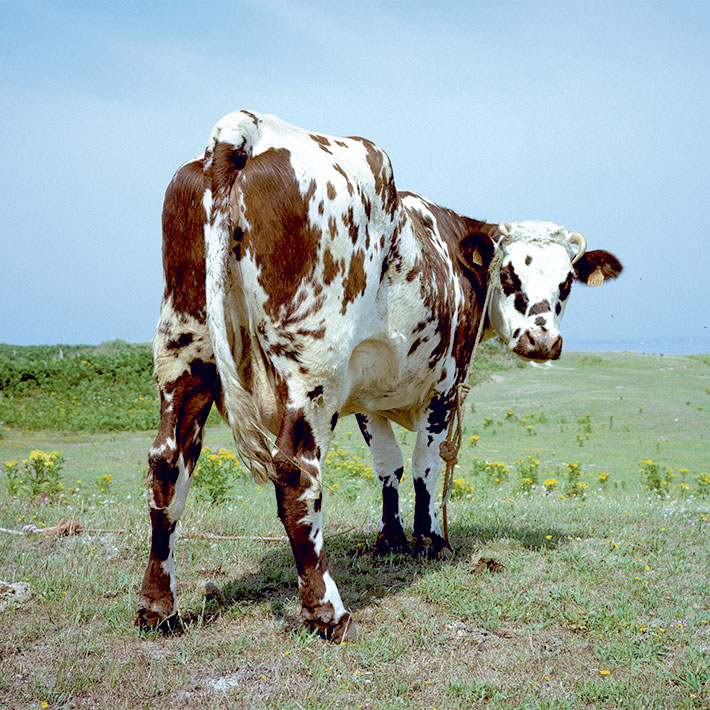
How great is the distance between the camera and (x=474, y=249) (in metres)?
5.36

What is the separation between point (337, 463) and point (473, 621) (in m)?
6.15

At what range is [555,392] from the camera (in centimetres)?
1973

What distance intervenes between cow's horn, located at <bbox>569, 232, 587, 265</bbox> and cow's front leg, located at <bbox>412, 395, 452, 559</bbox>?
4.76ft

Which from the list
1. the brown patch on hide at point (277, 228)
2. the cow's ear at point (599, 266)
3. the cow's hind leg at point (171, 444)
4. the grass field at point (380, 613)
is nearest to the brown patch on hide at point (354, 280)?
the brown patch on hide at point (277, 228)

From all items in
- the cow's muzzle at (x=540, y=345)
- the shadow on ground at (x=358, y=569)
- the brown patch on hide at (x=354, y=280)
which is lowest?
the shadow on ground at (x=358, y=569)

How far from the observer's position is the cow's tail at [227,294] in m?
3.66

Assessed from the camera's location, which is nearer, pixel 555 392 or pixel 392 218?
pixel 392 218

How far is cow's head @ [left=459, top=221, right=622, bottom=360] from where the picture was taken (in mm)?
5223

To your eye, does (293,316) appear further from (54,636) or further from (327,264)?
(54,636)

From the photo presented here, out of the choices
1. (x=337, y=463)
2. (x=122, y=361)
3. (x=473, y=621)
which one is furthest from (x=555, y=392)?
(x=473, y=621)

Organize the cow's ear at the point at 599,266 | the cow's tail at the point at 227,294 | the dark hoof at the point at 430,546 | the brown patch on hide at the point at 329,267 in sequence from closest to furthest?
the cow's tail at the point at 227,294, the brown patch on hide at the point at 329,267, the dark hoof at the point at 430,546, the cow's ear at the point at 599,266

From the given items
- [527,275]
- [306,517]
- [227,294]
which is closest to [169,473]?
[306,517]

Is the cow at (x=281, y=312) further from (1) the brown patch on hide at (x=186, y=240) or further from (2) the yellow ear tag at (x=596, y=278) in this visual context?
(2) the yellow ear tag at (x=596, y=278)

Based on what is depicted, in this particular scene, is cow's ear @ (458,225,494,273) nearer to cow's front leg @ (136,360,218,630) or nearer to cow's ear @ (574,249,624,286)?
cow's ear @ (574,249,624,286)
